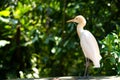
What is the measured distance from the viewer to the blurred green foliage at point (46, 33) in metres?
8.79

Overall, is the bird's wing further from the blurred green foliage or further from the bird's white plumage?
the blurred green foliage

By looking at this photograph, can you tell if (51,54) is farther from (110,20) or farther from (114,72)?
(114,72)

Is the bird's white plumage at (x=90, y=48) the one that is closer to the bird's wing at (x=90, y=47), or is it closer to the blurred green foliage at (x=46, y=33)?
the bird's wing at (x=90, y=47)

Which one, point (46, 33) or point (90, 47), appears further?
point (46, 33)

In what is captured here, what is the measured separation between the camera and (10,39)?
9.34 metres

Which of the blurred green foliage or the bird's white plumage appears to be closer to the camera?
the bird's white plumage

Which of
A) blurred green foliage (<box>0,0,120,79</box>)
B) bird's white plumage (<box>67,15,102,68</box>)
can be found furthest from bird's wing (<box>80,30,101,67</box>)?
blurred green foliage (<box>0,0,120,79</box>)

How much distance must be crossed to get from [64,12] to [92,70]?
141 cm

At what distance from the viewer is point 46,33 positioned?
9867mm

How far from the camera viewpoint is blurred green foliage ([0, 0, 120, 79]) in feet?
28.8

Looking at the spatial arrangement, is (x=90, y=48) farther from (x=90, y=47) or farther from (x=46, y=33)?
(x=46, y=33)

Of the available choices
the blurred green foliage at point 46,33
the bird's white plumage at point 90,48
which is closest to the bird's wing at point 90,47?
the bird's white plumage at point 90,48

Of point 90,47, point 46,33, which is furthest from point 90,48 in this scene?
point 46,33

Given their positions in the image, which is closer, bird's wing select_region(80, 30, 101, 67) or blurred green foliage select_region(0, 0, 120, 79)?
bird's wing select_region(80, 30, 101, 67)
